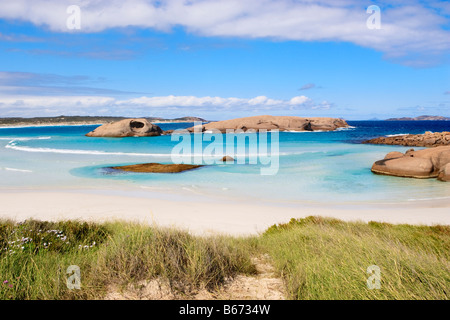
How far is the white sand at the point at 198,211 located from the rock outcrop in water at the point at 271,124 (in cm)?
7000

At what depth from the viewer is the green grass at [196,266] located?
416 cm

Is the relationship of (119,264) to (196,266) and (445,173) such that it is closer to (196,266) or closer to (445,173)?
(196,266)

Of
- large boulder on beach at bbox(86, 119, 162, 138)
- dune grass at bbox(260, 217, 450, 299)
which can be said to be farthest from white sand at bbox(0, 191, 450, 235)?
large boulder on beach at bbox(86, 119, 162, 138)

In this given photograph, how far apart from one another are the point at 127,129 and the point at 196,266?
215ft

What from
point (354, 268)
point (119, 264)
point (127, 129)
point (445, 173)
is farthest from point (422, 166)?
point (127, 129)

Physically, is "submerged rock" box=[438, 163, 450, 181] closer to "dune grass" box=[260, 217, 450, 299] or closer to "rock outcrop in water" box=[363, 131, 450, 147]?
"dune grass" box=[260, 217, 450, 299]

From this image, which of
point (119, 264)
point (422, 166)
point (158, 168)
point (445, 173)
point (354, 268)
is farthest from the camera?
point (158, 168)

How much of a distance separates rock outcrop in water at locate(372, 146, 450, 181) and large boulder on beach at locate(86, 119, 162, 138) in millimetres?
54122

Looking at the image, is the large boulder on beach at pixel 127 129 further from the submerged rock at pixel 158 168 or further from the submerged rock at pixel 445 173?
the submerged rock at pixel 445 173

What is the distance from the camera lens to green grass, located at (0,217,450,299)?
4.16 metres

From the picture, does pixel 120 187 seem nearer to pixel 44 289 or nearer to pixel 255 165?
pixel 255 165

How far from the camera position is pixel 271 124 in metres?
90.8
